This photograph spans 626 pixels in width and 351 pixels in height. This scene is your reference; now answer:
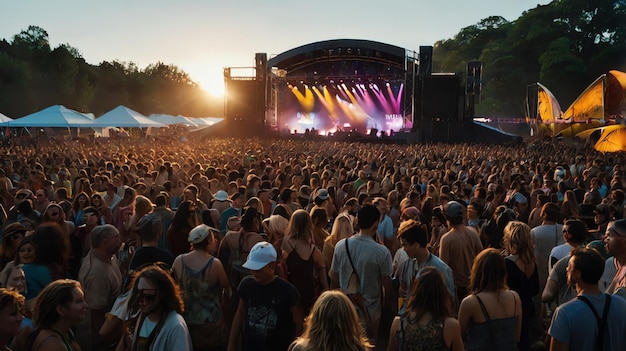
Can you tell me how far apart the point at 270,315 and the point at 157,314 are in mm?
820

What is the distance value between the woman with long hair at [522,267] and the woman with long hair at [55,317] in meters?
3.03

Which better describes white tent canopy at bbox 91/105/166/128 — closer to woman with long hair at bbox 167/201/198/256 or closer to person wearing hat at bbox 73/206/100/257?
person wearing hat at bbox 73/206/100/257

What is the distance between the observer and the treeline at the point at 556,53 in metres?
51.6

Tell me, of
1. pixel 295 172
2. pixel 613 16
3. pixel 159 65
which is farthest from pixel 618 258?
pixel 159 65

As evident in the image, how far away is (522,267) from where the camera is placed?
14.6 ft

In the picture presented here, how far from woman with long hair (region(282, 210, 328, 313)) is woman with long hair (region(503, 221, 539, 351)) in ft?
4.81

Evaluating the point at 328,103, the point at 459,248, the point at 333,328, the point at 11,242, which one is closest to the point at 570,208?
the point at 459,248

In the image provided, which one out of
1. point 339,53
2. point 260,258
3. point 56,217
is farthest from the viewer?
point 339,53

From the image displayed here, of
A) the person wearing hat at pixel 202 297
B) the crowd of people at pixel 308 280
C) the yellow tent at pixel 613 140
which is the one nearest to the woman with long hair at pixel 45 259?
the crowd of people at pixel 308 280

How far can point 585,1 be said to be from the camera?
53875 mm

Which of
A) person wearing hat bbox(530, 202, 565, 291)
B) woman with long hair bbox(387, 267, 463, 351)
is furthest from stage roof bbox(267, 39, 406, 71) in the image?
woman with long hair bbox(387, 267, 463, 351)

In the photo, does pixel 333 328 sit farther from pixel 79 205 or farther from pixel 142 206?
pixel 79 205

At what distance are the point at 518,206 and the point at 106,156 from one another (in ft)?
37.5

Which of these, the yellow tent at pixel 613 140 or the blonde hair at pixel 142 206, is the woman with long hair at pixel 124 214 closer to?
the blonde hair at pixel 142 206
